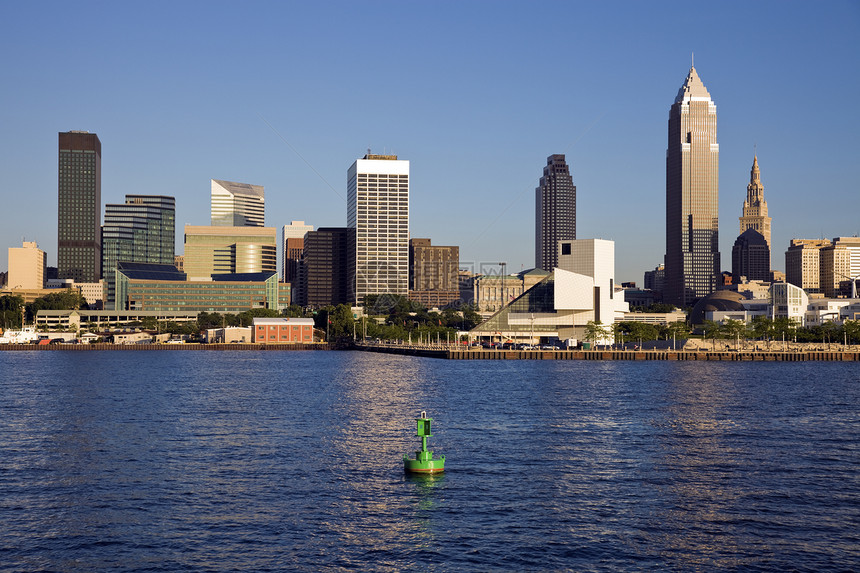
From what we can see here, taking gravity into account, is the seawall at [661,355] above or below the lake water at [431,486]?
above

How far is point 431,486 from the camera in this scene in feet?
121

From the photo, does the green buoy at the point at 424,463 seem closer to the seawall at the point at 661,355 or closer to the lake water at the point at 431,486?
the lake water at the point at 431,486

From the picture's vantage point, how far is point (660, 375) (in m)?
111

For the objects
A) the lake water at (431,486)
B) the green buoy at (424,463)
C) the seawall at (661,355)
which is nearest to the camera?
the lake water at (431,486)

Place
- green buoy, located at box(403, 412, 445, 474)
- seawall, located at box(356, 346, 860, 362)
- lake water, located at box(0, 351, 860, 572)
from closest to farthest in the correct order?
lake water, located at box(0, 351, 860, 572)
green buoy, located at box(403, 412, 445, 474)
seawall, located at box(356, 346, 860, 362)

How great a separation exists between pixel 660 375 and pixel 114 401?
67.2m

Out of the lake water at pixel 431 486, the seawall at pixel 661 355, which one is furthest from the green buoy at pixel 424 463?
the seawall at pixel 661 355

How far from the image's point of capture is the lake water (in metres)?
27.8

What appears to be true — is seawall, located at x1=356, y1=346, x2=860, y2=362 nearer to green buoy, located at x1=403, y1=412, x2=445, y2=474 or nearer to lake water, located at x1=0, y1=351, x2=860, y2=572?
lake water, located at x1=0, y1=351, x2=860, y2=572

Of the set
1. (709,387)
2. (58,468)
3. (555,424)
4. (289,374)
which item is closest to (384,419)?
(555,424)

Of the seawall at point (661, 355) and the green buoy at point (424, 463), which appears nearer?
the green buoy at point (424, 463)

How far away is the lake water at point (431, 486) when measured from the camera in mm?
27812

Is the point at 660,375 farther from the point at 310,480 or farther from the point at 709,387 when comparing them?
the point at 310,480

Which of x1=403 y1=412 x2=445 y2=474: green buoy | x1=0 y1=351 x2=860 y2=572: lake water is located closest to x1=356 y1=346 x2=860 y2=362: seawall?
x1=0 y1=351 x2=860 y2=572: lake water
